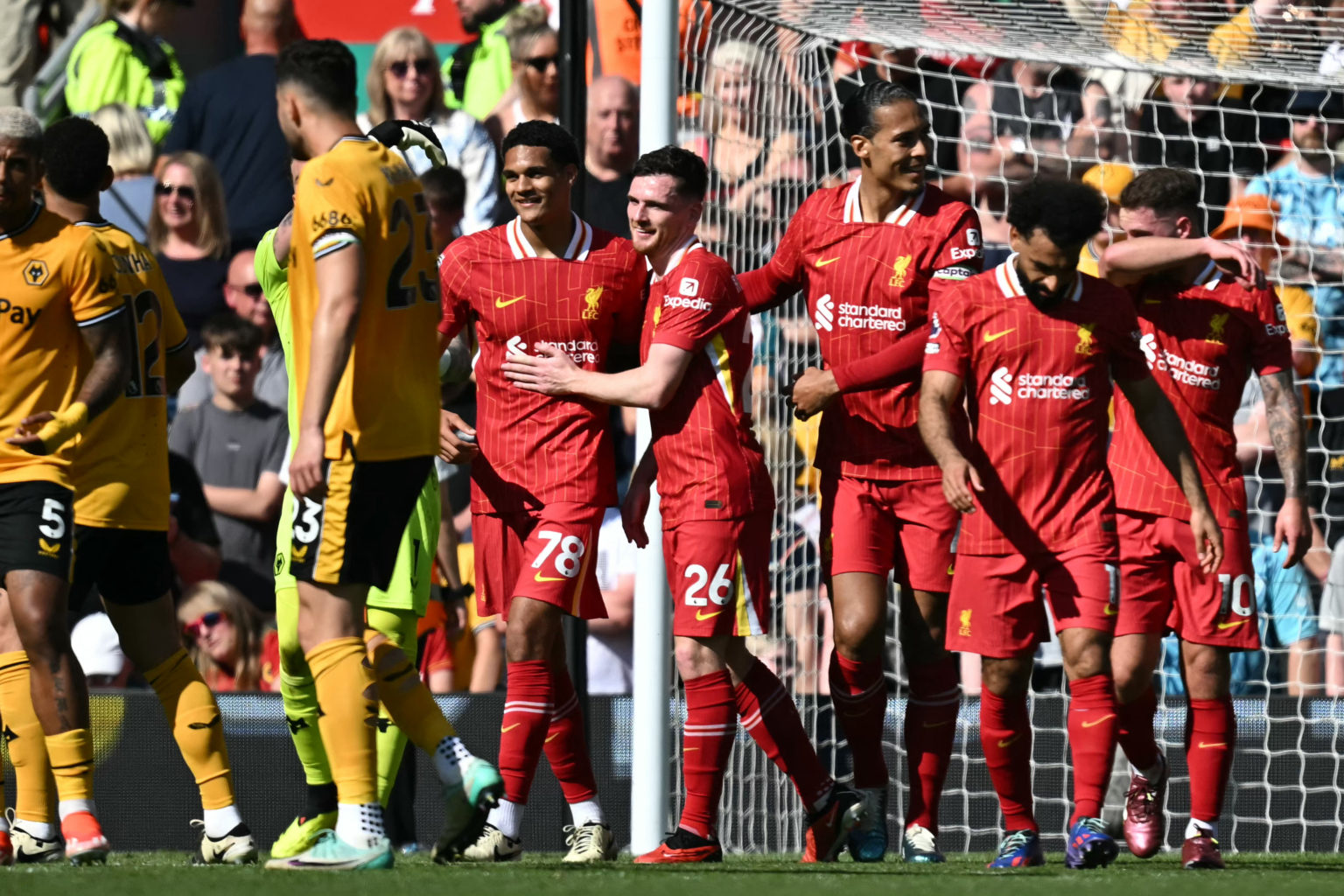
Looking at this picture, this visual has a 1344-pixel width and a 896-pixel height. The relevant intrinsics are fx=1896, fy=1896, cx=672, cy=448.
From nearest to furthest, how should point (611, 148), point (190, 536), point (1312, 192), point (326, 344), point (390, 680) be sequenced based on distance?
point (326, 344) < point (390, 680) < point (190, 536) < point (1312, 192) < point (611, 148)

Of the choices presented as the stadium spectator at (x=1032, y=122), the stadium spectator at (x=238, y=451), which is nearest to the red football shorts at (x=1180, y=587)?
the stadium spectator at (x=1032, y=122)

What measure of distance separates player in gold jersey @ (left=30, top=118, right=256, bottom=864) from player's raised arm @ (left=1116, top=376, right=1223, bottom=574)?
2.88m

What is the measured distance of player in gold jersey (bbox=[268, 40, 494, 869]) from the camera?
448 cm

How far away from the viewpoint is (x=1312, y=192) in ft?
28.7

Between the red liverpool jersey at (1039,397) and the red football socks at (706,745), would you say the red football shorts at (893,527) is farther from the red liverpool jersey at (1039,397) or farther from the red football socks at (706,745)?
the red football socks at (706,745)

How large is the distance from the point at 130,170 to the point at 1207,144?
207 inches

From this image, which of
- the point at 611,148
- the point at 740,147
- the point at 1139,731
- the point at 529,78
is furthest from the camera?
the point at 529,78

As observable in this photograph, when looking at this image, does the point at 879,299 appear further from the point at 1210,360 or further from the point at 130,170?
the point at 130,170

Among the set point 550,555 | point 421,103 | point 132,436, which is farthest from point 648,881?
point 421,103

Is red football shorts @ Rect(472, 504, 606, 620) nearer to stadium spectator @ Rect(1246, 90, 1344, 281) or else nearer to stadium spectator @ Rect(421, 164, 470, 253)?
stadium spectator @ Rect(421, 164, 470, 253)

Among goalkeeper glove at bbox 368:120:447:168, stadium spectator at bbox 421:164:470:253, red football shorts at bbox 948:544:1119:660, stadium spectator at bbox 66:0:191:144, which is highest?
stadium spectator at bbox 66:0:191:144

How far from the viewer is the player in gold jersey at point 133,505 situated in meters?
5.53

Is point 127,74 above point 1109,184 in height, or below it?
above

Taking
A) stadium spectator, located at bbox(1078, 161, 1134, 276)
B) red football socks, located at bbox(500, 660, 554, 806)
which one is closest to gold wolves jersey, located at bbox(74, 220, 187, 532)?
red football socks, located at bbox(500, 660, 554, 806)
